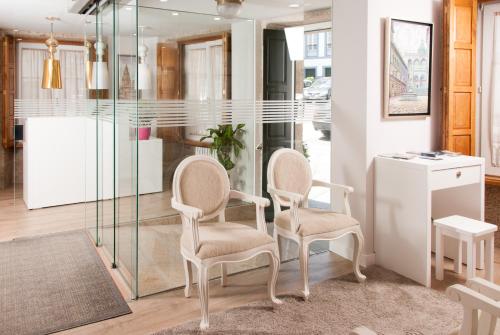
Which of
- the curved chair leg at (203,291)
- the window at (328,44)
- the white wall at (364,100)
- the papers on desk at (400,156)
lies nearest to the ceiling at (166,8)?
the window at (328,44)

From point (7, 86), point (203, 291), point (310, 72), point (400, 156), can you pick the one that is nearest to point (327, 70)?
point (310, 72)

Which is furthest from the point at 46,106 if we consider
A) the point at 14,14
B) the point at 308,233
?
the point at 308,233

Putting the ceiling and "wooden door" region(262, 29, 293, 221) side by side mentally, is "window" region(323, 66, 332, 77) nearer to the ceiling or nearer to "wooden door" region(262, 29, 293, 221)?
"wooden door" region(262, 29, 293, 221)

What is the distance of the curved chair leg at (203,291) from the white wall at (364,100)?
1529 mm

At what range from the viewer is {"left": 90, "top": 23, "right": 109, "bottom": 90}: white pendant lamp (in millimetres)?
3766

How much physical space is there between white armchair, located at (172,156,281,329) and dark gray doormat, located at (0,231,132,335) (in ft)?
2.03

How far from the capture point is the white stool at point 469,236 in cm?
308

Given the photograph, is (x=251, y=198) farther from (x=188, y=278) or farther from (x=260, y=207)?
(x=188, y=278)

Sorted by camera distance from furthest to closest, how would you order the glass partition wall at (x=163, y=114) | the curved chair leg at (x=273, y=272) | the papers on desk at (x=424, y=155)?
the papers on desk at (x=424, y=155) < the glass partition wall at (x=163, y=114) < the curved chair leg at (x=273, y=272)

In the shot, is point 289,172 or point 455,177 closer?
point 455,177

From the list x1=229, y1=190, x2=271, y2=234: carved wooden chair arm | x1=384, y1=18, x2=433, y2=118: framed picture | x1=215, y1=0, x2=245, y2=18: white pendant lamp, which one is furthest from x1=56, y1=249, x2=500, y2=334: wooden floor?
x1=215, y1=0, x2=245, y2=18: white pendant lamp

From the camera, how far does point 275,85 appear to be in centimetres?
367

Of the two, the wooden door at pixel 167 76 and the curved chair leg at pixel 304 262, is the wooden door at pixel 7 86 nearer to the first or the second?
the wooden door at pixel 167 76

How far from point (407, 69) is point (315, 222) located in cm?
154
